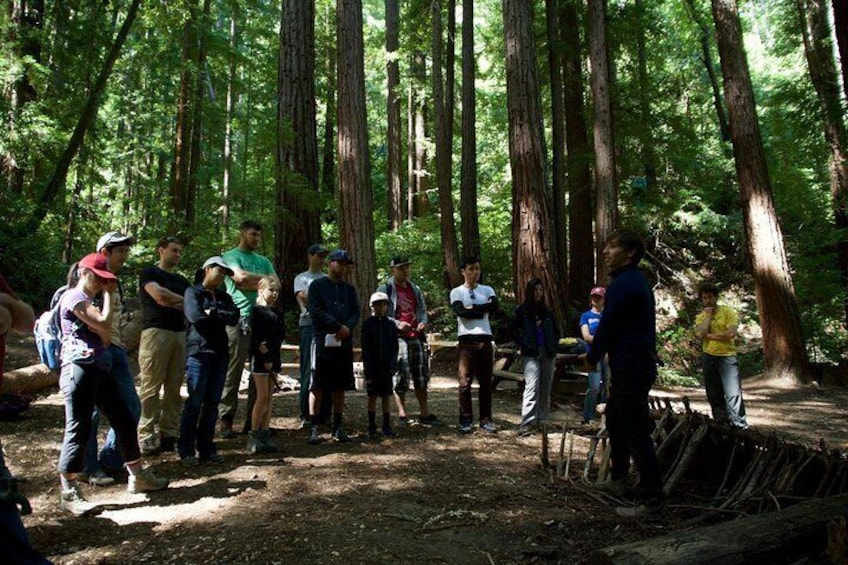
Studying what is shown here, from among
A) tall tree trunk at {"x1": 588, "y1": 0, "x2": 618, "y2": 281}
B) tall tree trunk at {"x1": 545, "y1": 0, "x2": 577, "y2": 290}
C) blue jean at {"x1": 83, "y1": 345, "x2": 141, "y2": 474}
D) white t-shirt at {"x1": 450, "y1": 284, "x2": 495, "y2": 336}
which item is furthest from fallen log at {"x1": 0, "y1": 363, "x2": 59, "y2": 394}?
tall tree trunk at {"x1": 545, "y1": 0, "x2": 577, "y2": 290}

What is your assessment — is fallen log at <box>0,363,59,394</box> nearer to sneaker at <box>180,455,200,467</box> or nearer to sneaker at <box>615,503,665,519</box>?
sneaker at <box>180,455,200,467</box>

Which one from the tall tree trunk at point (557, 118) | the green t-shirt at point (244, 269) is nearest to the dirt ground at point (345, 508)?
the green t-shirt at point (244, 269)

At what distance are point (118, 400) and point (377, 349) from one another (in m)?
2.77

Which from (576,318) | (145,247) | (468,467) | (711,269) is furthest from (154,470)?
(711,269)

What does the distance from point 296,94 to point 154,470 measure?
7.94m

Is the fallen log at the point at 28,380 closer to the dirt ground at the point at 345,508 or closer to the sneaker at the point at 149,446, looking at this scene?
the dirt ground at the point at 345,508

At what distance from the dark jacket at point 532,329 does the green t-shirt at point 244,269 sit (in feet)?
9.56

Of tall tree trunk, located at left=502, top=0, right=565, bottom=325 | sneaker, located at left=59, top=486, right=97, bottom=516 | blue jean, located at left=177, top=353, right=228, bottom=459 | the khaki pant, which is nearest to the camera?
sneaker, located at left=59, top=486, right=97, bottom=516

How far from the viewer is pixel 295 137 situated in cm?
1099

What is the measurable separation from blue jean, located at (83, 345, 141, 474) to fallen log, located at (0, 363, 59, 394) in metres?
3.94

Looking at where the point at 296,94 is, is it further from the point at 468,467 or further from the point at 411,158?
the point at 411,158

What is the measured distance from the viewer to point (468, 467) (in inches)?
220

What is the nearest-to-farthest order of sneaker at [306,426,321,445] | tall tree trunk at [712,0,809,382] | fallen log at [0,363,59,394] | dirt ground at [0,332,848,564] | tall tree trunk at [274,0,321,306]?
dirt ground at [0,332,848,564], sneaker at [306,426,321,445], fallen log at [0,363,59,394], tall tree trunk at [274,0,321,306], tall tree trunk at [712,0,809,382]

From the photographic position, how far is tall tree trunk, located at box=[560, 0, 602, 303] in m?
15.1
